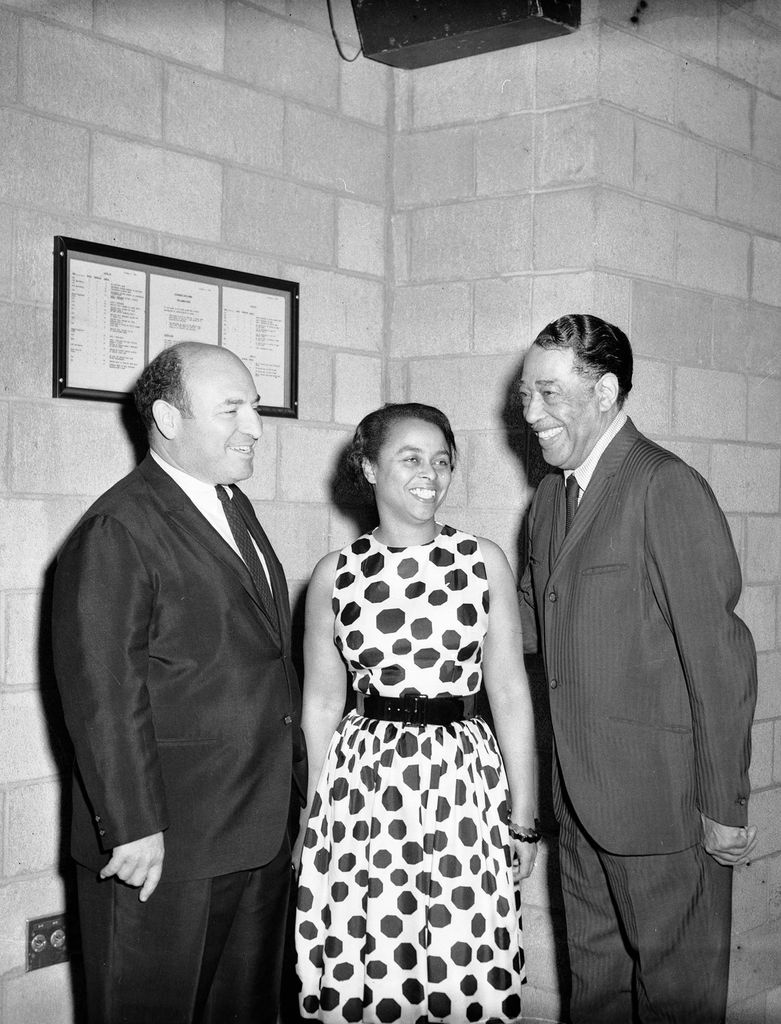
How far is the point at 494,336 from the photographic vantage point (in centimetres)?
352

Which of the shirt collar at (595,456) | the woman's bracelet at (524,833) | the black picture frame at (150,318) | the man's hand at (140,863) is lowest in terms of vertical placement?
the woman's bracelet at (524,833)

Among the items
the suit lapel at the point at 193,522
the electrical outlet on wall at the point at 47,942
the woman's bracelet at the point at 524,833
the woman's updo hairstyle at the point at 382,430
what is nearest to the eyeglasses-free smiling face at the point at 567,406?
the woman's updo hairstyle at the point at 382,430

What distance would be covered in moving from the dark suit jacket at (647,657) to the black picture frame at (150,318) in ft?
3.80

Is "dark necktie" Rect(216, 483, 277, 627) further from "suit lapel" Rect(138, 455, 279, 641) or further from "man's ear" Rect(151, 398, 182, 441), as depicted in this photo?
"man's ear" Rect(151, 398, 182, 441)

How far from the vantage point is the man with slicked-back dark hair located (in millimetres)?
2391

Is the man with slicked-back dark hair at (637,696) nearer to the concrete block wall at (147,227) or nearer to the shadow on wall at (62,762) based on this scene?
the concrete block wall at (147,227)

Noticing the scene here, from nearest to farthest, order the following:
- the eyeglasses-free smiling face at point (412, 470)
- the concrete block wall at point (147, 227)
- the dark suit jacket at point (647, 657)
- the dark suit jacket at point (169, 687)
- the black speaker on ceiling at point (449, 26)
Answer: the dark suit jacket at point (169, 687), the dark suit jacket at point (647, 657), the eyeglasses-free smiling face at point (412, 470), the concrete block wall at point (147, 227), the black speaker on ceiling at point (449, 26)

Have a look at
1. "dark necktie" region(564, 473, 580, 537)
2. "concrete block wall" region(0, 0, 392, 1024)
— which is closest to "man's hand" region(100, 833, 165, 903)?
"concrete block wall" region(0, 0, 392, 1024)

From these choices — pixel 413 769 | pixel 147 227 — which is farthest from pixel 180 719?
pixel 147 227

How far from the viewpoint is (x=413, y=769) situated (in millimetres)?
2658

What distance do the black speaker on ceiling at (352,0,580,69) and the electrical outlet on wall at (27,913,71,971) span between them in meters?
2.47

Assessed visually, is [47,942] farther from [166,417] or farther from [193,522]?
[166,417]

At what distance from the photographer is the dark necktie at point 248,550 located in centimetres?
255

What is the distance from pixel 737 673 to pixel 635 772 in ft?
1.01
